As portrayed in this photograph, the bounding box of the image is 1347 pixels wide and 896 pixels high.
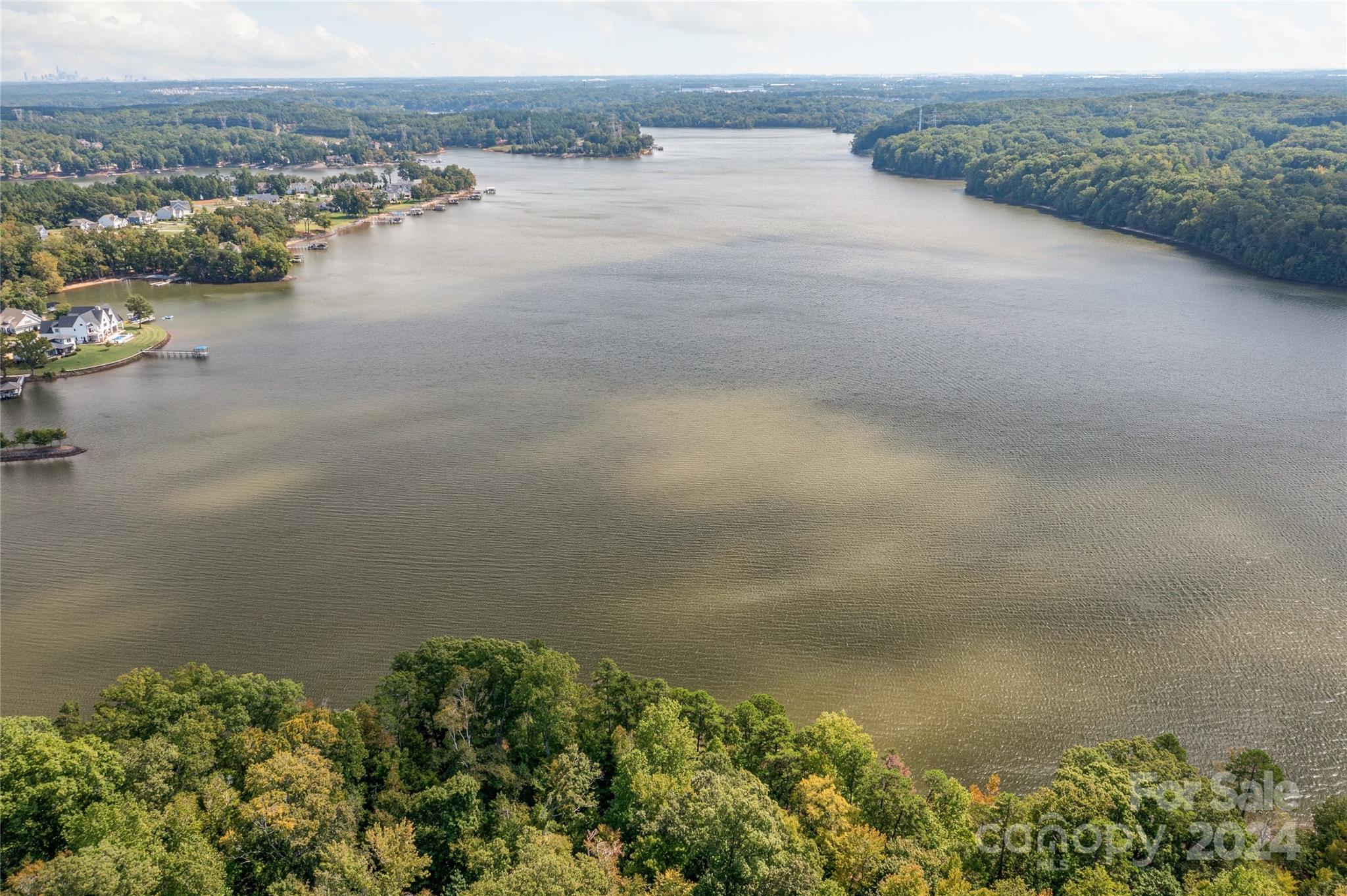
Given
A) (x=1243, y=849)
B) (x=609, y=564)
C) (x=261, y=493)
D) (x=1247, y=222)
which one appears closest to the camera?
(x=1243, y=849)

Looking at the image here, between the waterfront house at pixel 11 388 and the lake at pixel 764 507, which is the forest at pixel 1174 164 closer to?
the lake at pixel 764 507

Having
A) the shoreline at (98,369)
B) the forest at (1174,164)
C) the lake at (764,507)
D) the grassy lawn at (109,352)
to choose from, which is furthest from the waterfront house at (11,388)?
the forest at (1174,164)

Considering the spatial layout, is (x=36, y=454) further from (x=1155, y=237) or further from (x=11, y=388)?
(x=1155, y=237)

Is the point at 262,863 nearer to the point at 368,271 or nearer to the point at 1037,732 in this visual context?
the point at 1037,732

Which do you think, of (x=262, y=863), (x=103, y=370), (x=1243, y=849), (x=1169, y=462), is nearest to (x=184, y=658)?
(x=262, y=863)

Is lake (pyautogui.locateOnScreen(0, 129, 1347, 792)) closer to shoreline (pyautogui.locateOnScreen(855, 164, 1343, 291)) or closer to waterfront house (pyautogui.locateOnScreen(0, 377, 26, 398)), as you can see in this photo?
waterfront house (pyautogui.locateOnScreen(0, 377, 26, 398))

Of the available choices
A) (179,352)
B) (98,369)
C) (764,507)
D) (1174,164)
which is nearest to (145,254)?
(179,352)

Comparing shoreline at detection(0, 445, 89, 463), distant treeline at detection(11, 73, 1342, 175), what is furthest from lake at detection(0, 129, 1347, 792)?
distant treeline at detection(11, 73, 1342, 175)
